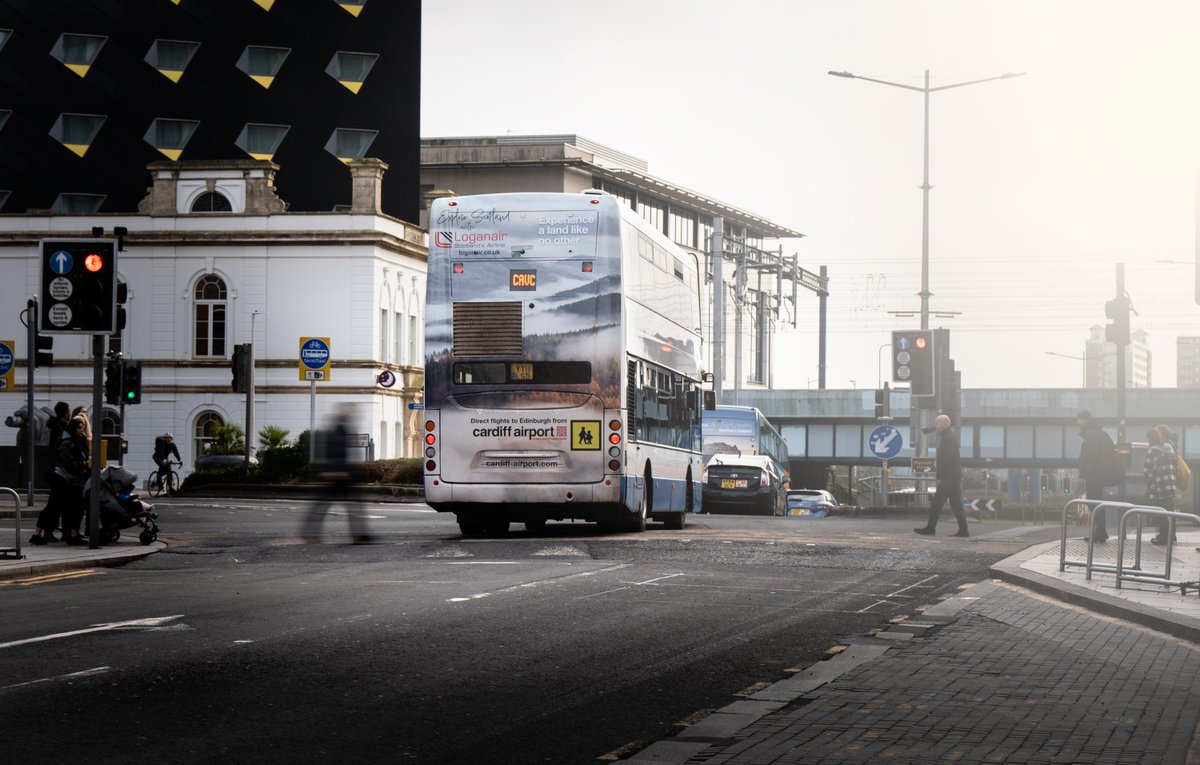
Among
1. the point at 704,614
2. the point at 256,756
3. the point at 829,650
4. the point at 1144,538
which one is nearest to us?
the point at 256,756

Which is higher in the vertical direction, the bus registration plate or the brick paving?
the bus registration plate

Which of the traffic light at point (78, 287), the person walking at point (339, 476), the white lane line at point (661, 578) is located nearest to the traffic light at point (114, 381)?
the person walking at point (339, 476)

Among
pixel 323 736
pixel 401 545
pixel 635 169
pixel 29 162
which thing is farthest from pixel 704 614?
pixel 635 169

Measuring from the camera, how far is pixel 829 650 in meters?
11.4

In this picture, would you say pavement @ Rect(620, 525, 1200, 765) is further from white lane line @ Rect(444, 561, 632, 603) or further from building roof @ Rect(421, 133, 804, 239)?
building roof @ Rect(421, 133, 804, 239)

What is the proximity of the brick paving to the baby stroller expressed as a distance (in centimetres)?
1180

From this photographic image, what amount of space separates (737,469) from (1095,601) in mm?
29253

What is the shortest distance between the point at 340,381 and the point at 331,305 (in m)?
2.70

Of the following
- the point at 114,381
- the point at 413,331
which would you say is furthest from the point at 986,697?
the point at 413,331

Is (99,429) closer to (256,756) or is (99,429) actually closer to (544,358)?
(544,358)

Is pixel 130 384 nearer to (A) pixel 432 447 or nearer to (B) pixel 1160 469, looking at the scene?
(A) pixel 432 447

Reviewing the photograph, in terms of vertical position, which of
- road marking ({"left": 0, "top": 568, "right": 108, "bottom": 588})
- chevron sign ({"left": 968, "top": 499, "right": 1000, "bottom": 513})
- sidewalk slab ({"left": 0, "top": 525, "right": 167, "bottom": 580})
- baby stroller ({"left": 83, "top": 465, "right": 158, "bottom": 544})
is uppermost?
baby stroller ({"left": 83, "top": 465, "right": 158, "bottom": 544})

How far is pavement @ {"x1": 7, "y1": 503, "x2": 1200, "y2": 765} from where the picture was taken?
765 centimetres

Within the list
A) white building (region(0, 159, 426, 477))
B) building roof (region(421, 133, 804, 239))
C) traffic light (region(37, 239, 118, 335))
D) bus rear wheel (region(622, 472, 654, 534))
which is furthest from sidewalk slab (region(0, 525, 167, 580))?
building roof (region(421, 133, 804, 239))
